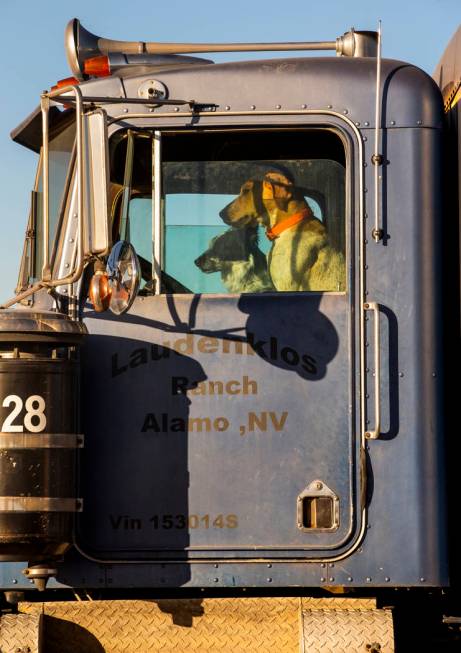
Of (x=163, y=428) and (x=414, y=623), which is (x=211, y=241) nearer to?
(x=163, y=428)

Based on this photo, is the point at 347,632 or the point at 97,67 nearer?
the point at 347,632

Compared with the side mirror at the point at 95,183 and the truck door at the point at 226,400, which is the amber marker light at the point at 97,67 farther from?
the side mirror at the point at 95,183

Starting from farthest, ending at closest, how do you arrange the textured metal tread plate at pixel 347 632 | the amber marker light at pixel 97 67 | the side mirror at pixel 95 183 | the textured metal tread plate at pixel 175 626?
1. the amber marker light at pixel 97 67
2. the textured metal tread plate at pixel 175 626
3. the textured metal tread plate at pixel 347 632
4. the side mirror at pixel 95 183

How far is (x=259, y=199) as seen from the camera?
5215 millimetres

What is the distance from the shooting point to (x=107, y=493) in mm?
4980

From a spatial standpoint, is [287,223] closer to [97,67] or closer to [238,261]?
[238,261]

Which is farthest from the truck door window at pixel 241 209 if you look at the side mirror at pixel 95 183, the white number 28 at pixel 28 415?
the white number 28 at pixel 28 415

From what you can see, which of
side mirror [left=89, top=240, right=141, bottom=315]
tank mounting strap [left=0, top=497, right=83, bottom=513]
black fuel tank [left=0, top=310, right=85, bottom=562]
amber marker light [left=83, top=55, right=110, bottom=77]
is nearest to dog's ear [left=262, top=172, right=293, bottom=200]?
side mirror [left=89, top=240, right=141, bottom=315]

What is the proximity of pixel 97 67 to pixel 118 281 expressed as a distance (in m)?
1.10

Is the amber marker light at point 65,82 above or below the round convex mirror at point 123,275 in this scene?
above

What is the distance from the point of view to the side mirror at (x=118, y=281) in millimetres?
4770

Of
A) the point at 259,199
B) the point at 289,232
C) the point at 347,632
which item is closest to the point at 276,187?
the point at 259,199

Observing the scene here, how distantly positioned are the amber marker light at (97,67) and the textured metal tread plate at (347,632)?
2.43 m

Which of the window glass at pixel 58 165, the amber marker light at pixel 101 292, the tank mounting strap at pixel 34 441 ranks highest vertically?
the window glass at pixel 58 165
